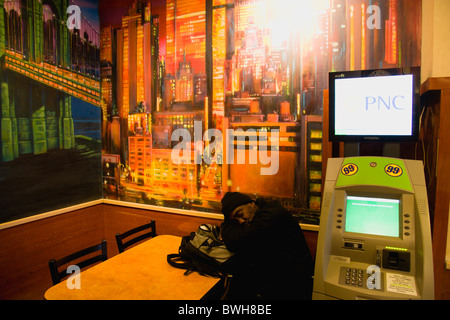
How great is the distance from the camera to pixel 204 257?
1970 mm

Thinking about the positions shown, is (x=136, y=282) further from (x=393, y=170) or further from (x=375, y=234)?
(x=393, y=170)

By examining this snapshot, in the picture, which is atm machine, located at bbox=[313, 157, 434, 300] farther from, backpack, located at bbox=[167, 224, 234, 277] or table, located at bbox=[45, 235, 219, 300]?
table, located at bbox=[45, 235, 219, 300]

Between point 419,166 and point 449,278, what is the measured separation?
0.75 meters

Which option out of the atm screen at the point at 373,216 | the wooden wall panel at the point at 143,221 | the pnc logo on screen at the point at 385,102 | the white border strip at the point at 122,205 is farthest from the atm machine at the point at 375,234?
the wooden wall panel at the point at 143,221

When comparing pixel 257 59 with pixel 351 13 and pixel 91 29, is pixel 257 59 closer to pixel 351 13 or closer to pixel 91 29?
pixel 351 13

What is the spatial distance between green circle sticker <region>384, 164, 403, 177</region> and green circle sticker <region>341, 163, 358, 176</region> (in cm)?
15

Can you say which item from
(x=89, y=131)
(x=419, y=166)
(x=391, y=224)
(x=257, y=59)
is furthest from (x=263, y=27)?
(x=89, y=131)

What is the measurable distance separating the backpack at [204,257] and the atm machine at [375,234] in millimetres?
617

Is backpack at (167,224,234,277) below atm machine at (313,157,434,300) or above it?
below

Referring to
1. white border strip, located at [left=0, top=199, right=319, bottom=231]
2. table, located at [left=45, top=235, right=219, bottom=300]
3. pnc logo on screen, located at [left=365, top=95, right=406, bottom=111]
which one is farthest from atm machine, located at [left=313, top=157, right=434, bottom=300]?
white border strip, located at [left=0, top=199, right=319, bottom=231]

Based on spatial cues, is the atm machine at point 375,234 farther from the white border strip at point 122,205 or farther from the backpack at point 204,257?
the white border strip at point 122,205

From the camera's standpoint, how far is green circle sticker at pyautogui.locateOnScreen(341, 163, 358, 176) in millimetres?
1698

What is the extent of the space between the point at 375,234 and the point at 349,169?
1.24 ft

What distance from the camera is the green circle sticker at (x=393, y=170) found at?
1.60 metres
